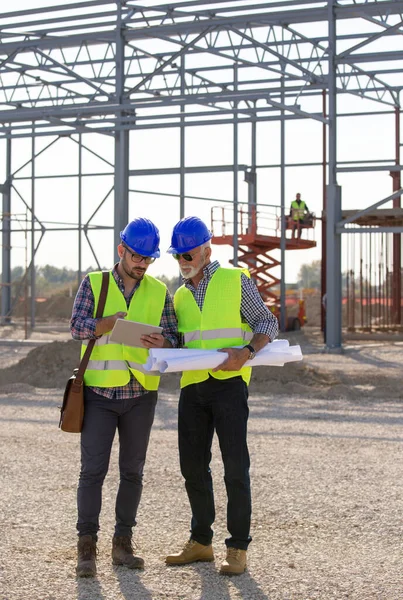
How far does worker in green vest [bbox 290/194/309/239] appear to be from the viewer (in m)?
25.3

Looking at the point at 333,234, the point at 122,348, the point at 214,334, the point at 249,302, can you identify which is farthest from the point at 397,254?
the point at 122,348

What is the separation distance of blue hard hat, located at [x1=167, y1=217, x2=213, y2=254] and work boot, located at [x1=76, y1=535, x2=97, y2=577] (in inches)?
60.7

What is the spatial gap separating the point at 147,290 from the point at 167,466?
120 inches

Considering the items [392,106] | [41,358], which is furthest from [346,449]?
[392,106]

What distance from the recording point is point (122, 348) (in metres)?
4.96

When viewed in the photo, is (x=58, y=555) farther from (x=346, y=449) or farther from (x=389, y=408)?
(x=389, y=408)

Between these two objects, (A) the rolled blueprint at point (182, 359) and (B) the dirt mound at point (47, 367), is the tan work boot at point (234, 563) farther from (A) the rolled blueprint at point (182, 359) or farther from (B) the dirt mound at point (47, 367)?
(B) the dirt mound at point (47, 367)

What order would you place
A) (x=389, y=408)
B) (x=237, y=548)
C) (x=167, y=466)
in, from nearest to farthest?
(x=237, y=548) → (x=167, y=466) → (x=389, y=408)

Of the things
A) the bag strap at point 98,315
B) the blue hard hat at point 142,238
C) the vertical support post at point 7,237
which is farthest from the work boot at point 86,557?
the vertical support post at point 7,237

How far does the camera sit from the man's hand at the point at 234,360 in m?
4.74

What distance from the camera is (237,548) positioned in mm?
4812

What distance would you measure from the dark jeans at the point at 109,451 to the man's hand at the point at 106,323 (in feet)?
1.15

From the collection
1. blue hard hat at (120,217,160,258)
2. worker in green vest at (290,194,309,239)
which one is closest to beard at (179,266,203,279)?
blue hard hat at (120,217,160,258)

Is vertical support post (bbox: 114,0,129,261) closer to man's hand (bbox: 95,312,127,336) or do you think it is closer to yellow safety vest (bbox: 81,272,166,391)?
yellow safety vest (bbox: 81,272,166,391)
